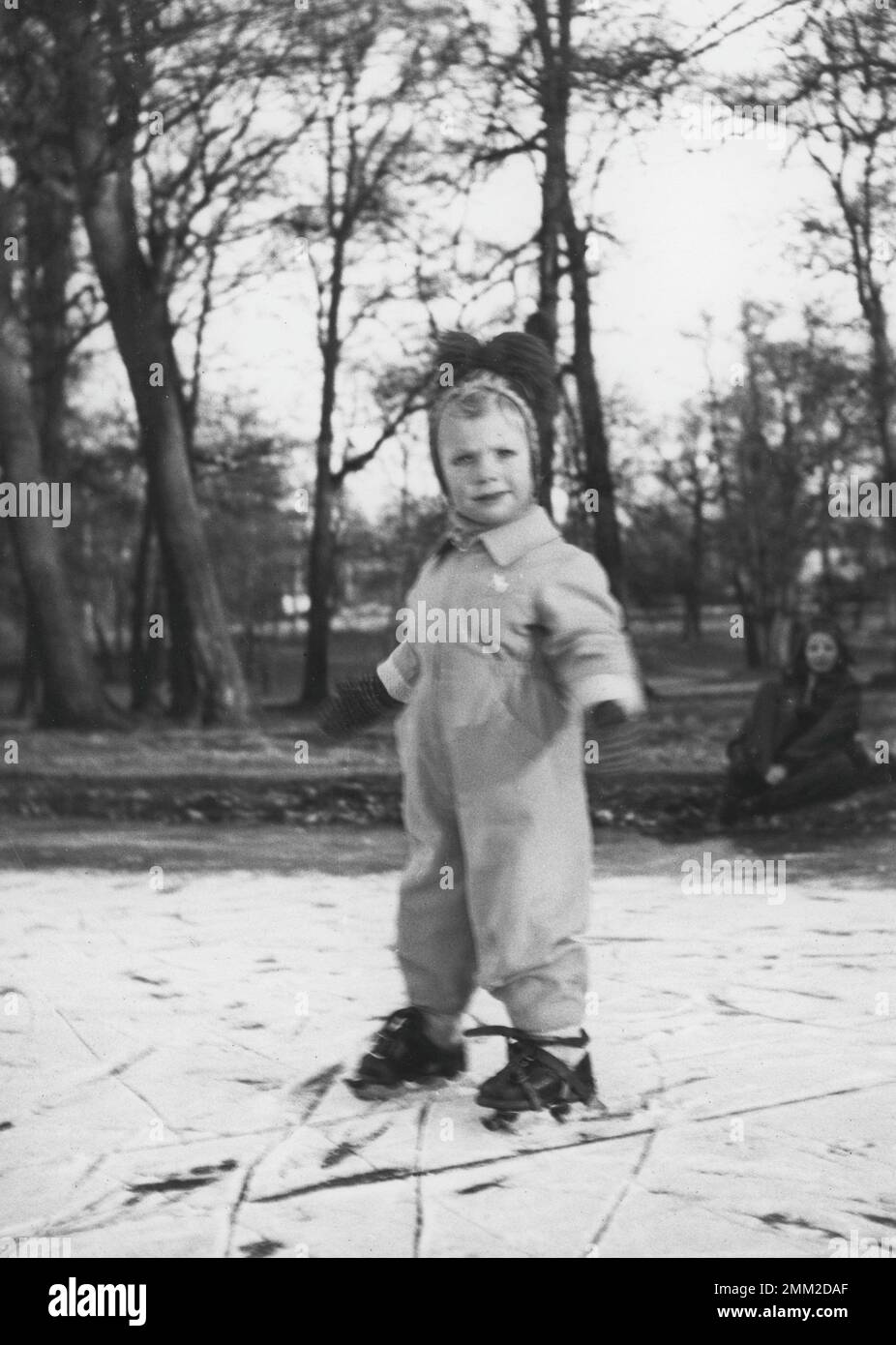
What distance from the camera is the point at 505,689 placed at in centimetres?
227

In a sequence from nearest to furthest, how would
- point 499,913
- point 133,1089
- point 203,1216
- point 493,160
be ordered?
point 203,1216, point 499,913, point 133,1089, point 493,160

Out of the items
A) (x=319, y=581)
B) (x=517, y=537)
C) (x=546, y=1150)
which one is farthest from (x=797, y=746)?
(x=546, y=1150)

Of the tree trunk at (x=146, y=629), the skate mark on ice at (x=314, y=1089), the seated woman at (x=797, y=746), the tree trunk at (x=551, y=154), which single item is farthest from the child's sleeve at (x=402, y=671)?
the tree trunk at (x=146, y=629)

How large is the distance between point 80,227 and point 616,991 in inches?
174

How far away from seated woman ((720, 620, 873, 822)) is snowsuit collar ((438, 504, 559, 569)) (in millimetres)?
3358

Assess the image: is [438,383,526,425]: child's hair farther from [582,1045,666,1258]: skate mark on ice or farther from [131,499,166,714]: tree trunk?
[131,499,166,714]: tree trunk

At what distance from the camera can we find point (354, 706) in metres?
2.53

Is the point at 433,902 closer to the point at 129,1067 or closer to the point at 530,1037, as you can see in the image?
the point at 530,1037

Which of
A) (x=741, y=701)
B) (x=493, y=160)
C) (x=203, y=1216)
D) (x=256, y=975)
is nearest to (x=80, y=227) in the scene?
(x=493, y=160)

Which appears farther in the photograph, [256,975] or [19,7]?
[19,7]

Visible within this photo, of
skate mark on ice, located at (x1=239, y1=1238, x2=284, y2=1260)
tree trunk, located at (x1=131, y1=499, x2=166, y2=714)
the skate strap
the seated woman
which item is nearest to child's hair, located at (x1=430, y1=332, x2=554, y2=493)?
the skate strap

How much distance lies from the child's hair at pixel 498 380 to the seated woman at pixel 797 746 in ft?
11.0

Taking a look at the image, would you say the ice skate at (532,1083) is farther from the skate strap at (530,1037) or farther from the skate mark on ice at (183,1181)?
the skate mark on ice at (183,1181)

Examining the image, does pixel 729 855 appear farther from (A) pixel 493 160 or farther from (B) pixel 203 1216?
(B) pixel 203 1216
